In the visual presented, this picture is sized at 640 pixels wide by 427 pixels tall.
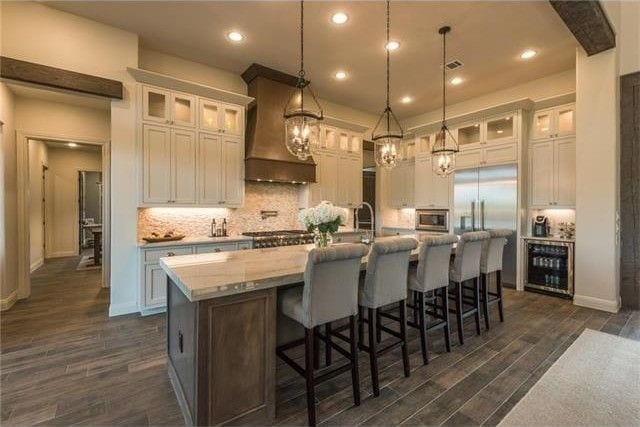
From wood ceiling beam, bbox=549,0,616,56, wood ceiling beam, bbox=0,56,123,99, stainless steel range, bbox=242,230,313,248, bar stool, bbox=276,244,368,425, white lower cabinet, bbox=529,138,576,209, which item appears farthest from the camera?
white lower cabinet, bbox=529,138,576,209

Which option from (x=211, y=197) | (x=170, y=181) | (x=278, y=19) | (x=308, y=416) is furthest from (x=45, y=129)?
(x=308, y=416)

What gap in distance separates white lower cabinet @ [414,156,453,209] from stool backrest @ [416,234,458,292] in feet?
11.1

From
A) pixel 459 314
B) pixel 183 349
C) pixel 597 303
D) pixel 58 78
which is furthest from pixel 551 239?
pixel 58 78

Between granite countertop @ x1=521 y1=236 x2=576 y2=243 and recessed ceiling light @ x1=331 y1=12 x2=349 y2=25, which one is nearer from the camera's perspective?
recessed ceiling light @ x1=331 y1=12 x2=349 y2=25

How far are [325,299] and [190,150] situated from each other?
127 inches

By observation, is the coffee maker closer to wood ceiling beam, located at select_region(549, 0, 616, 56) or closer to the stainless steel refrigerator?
the stainless steel refrigerator

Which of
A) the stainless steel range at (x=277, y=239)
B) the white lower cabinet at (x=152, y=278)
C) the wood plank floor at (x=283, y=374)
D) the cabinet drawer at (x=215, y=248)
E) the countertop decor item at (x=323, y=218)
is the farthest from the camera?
the stainless steel range at (x=277, y=239)

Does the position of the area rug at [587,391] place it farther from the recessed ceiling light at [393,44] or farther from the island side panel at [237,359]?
the recessed ceiling light at [393,44]

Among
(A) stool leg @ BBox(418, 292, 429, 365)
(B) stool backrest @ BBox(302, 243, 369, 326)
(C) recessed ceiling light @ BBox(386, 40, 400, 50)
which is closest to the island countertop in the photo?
(B) stool backrest @ BBox(302, 243, 369, 326)

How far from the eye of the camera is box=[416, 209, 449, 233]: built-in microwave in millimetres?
5859

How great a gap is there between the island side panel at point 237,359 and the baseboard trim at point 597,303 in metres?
4.48

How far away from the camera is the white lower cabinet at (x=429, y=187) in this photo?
5828mm

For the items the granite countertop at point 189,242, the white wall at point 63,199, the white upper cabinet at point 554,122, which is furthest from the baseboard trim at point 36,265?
the white upper cabinet at point 554,122

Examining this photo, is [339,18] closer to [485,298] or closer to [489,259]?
[489,259]
